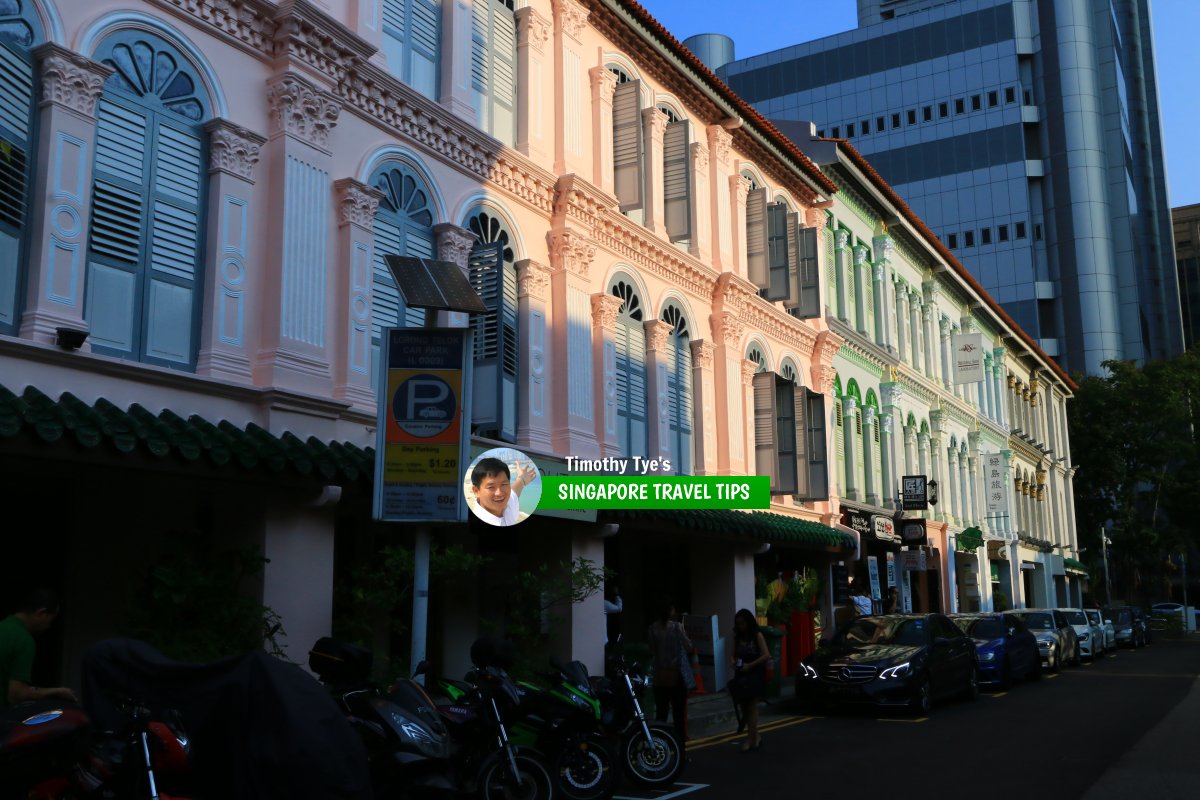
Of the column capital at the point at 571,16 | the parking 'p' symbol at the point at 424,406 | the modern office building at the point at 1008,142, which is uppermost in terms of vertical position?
the modern office building at the point at 1008,142

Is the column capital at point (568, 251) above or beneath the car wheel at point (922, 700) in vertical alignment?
above

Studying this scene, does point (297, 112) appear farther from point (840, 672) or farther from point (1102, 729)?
point (1102, 729)

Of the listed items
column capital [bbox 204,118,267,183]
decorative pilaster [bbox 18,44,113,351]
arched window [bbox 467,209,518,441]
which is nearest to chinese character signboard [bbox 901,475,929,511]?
arched window [bbox 467,209,518,441]

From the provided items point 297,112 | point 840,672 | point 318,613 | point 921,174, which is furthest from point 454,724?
point 921,174

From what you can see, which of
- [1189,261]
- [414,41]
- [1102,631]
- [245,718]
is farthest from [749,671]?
[1189,261]

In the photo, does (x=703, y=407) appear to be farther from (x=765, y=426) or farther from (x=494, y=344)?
(x=494, y=344)

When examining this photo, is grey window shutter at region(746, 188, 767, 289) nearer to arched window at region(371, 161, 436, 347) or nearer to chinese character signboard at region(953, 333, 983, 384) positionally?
arched window at region(371, 161, 436, 347)

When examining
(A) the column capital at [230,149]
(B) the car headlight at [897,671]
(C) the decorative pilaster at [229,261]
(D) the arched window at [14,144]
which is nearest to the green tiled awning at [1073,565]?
(B) the car headlight at [897,671]

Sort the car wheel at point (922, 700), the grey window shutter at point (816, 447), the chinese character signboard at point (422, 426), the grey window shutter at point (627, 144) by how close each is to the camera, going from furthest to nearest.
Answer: the grey window shutter at point (816, 447)
the grey window shutter at point (627, 144)
the car wheel at point (922, 700)
the chinese character signboard at point (422, 426)

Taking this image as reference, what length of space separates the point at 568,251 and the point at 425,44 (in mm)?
3663

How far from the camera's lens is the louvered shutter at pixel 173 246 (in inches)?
428

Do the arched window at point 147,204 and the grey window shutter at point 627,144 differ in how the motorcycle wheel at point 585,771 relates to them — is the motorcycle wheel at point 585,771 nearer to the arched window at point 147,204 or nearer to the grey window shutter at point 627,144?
the arched window at point 147,204

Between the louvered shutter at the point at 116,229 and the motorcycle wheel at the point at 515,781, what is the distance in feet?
17.4

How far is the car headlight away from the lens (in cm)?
1584
